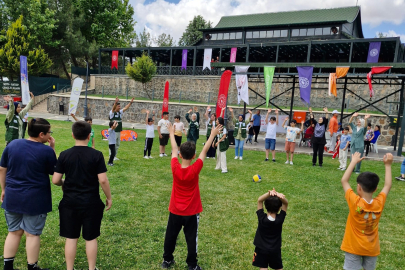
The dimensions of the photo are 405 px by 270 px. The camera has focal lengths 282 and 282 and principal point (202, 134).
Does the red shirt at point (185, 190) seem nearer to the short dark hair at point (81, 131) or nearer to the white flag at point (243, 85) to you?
the short dark hair at point (81, 131)

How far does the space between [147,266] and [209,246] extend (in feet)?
3.36

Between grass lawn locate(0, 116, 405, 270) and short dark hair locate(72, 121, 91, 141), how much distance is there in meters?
0.67

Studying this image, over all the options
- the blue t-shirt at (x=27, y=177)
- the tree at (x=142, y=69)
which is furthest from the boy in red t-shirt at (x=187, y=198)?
the tree at (x=142, y=69)

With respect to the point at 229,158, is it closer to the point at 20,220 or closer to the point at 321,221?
the point at 321,221

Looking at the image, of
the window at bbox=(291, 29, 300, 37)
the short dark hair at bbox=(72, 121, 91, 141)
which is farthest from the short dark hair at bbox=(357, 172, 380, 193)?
the window at bbox=(291, 29, 300, 37)

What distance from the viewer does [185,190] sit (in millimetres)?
3363

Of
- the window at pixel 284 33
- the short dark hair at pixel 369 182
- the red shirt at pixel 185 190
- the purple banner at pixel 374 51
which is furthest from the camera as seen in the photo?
the window at pixel 284 33

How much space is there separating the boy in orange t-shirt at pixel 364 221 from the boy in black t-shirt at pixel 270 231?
0.73 meters

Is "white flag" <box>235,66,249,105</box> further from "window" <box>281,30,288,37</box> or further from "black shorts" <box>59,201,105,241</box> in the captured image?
Answer: "window" <box>281,30,288,37</box>

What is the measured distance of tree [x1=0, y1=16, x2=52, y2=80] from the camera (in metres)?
28.3

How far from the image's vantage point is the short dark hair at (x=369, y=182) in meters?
2.81

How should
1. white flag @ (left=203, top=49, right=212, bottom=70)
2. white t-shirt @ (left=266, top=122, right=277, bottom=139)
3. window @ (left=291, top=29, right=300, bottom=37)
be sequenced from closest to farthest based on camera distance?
1. white t-shirt @ (left=266, top=122, right=277, bottom=139)
2. white flag @ (left=203, top=49, right=212, bottom=70)
3. window @ (left=291, top=29, right=300, bottom=37)

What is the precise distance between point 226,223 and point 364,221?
2.64m

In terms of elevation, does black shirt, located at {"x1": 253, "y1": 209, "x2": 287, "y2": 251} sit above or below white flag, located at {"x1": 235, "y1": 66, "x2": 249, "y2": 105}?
below
